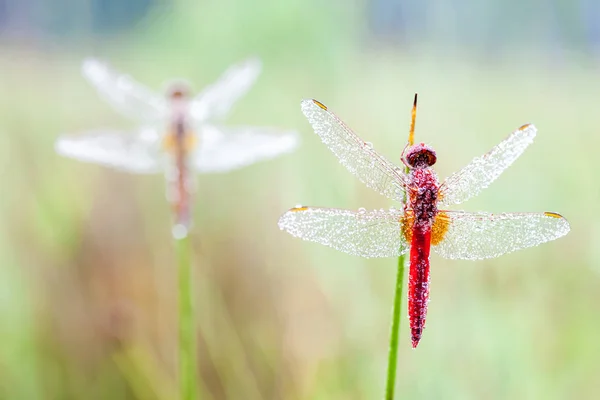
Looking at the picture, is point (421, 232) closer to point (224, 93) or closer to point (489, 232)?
point (489, 232)

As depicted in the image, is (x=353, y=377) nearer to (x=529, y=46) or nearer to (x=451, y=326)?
(x=451, y=326)

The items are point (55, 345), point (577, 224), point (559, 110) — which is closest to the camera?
point (55, 345)

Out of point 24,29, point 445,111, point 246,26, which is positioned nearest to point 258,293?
point 24,29

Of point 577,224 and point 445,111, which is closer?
point 577,224

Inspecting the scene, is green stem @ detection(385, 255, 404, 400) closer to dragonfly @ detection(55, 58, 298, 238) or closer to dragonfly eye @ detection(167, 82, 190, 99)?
dragonfly @ detection(55, 58, 298, 238)

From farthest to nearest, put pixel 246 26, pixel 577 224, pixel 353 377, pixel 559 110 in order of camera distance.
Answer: pixel 559 110 → pixel 246 26 → pixel 577 224 → pixel 353 377

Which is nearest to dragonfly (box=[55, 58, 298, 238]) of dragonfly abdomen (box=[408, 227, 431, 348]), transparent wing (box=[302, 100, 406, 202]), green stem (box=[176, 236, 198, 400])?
green stem (box=[176, 236, 198, 400])

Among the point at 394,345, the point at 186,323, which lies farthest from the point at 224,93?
the point at 394,345
